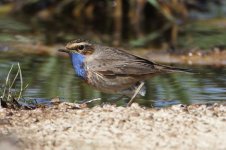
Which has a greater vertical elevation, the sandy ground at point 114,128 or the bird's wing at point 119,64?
the bird's wing at point 119,64

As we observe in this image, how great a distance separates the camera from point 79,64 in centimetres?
915

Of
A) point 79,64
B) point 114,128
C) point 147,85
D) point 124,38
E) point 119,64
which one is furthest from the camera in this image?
point 124,38

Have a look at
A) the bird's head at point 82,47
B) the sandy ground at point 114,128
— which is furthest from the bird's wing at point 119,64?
the sandy ground at point 114,128

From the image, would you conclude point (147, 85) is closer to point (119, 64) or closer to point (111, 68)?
point (119, 64)

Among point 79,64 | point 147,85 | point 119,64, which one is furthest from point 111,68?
point 147,85

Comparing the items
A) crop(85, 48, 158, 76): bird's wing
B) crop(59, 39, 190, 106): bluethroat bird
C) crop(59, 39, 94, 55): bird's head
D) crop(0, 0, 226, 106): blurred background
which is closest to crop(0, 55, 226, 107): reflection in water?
crop(0, 0, 226, 106): blurred background

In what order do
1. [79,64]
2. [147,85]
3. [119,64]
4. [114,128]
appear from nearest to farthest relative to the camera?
[114,128], [79,64], [119,64], [147,85]

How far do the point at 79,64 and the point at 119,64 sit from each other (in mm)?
484

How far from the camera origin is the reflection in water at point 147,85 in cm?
967

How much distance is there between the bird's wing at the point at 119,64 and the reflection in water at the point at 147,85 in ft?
1.50

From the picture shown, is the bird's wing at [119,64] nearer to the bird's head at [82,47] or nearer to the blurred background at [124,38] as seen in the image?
the bird's head at [82,47]

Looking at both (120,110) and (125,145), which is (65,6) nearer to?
(120,110)

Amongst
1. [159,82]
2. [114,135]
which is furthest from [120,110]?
[159,82]

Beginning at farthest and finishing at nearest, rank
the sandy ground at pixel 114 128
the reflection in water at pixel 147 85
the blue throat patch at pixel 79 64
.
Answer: the reflection in water at pixel 147 85 < the blue throat patch at pixel 79 64 < the sandy ground at pixel 114 128
